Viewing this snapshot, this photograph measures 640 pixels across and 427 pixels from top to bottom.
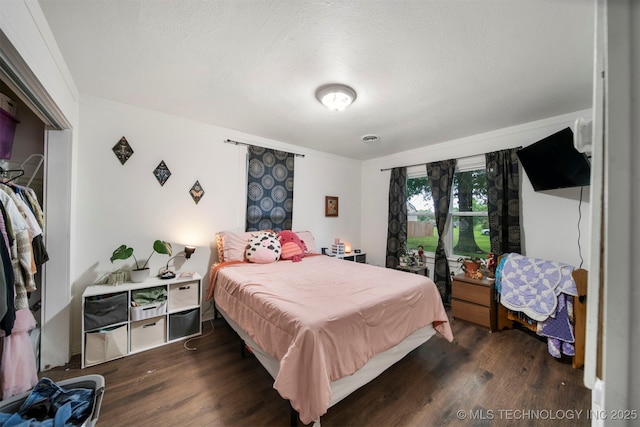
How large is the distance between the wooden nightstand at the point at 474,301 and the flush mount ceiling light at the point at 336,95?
243cm

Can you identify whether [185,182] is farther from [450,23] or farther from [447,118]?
[447,118]

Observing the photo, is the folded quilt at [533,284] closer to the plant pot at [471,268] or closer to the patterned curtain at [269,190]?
the plant pot at [471,268]

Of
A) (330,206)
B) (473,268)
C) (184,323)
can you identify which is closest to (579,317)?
(473,268)

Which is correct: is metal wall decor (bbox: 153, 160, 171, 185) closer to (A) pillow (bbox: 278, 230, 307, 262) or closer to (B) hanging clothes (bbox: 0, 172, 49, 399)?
(B) hanging clothes (bbox: 0, 172, 49, 399)

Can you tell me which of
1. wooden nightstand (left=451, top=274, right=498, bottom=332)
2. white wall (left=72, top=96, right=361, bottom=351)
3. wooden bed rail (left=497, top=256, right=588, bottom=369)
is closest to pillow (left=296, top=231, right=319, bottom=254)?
white wall (left=72, top=96, right=361, bottom=351)

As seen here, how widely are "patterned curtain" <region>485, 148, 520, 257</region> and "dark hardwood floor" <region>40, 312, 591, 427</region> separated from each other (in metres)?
1.13

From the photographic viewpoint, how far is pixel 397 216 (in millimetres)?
4066

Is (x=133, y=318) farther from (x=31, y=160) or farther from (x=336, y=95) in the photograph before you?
(x=336, y=95)

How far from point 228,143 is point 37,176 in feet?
5.66

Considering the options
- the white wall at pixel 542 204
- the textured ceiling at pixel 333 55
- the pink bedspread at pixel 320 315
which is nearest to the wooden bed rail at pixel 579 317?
the white wall at pixel 542 204

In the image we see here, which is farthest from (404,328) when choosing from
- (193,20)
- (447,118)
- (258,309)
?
(193,20)

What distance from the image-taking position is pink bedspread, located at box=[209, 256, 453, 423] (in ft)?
4.17

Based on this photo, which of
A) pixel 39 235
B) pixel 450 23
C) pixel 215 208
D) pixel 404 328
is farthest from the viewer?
pixel 215 208

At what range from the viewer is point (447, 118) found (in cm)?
270
